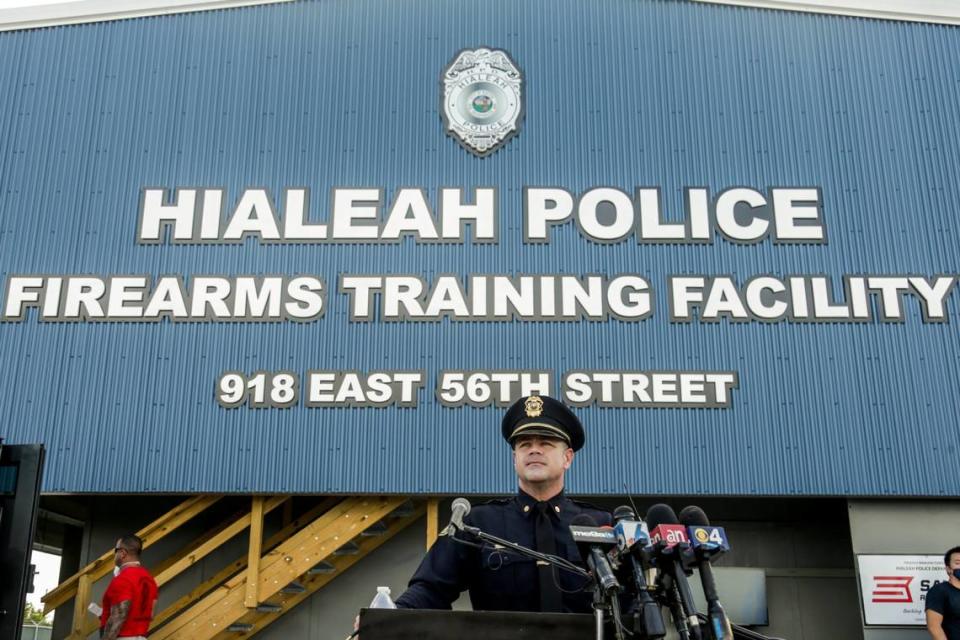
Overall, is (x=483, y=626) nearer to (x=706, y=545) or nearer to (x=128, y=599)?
(x=706, y=545)

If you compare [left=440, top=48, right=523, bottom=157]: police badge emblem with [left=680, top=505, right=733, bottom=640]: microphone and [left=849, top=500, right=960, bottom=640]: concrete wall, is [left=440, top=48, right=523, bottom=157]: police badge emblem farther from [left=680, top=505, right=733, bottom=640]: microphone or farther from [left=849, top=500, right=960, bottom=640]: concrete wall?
[left=680, top=505, right=733, bottom=640]: microphone

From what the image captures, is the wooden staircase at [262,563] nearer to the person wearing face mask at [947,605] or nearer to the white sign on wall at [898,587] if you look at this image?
the white sign on wall at [898,587]

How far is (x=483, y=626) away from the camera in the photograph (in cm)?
273

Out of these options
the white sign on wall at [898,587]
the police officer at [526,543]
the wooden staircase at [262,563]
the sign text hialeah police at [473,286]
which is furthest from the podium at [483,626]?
the white sign on wall at [898,587]

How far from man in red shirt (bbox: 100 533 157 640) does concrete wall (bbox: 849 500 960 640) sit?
7.15 m

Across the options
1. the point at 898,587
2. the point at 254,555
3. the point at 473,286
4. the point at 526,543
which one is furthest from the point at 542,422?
the point at 898,587

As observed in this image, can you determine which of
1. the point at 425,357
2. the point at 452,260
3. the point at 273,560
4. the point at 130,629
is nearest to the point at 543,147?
the point at 452,260

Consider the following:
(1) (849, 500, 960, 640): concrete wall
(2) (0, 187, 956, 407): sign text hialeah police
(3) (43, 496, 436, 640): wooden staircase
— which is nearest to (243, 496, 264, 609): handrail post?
(3) (43, 496, 436, 640): wooden staircase

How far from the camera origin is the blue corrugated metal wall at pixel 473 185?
10.6 meters

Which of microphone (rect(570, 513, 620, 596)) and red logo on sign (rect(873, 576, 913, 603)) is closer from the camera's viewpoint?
microphone (rect(570, 513, 620, 596))

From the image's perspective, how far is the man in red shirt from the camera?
8.84 m

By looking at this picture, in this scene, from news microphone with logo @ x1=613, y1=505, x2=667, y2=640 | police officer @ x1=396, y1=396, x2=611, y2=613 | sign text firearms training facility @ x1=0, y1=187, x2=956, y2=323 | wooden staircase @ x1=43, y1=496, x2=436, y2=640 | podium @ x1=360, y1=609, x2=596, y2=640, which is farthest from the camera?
sign text firearms training facility @ x1=0, y1=187, x2=956, y2=323

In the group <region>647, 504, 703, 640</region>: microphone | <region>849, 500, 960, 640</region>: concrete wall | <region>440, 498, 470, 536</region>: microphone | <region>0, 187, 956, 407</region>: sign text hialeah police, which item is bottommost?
<region>647, 504, 703, 640</region>: microphone

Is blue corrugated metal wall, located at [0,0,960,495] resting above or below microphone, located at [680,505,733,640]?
above
